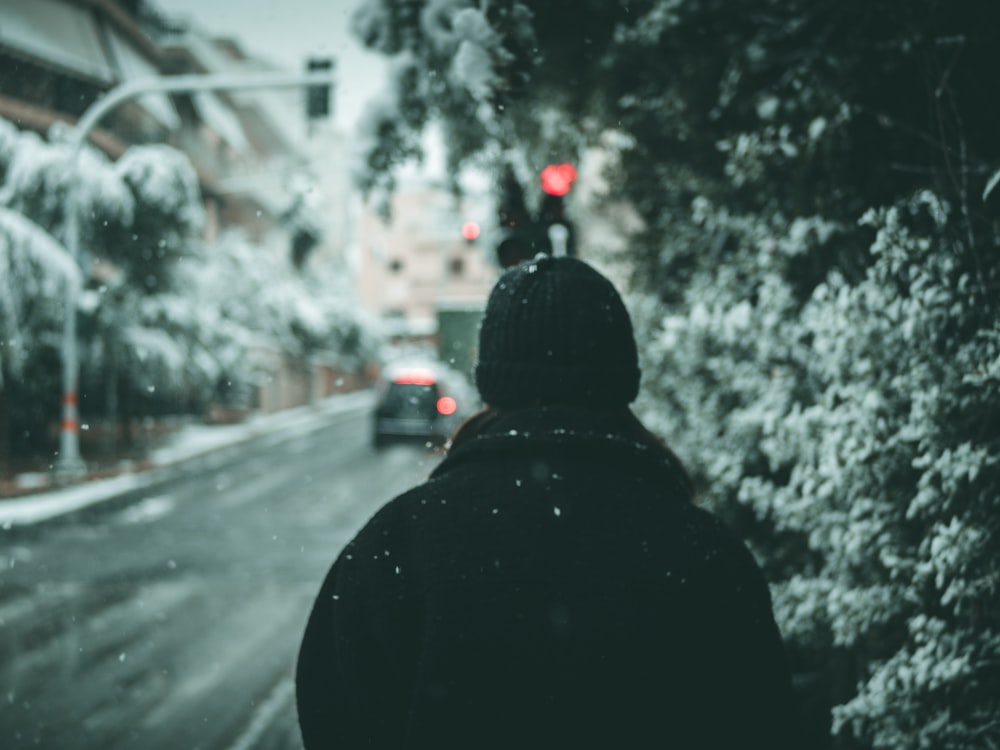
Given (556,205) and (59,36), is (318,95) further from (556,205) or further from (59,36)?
(59,36)

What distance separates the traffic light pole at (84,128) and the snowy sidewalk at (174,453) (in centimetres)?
64

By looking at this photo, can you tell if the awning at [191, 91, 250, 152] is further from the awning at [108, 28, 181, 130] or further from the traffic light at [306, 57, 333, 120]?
the traffic light at [306, 57, 333, 120]

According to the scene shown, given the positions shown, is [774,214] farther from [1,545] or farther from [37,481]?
[37,481]

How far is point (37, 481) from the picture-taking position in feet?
54.4

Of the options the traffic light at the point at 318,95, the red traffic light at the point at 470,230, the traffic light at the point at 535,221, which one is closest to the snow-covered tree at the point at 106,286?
the traffic light at the point at 318,95

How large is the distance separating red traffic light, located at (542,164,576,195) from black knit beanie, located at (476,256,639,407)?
478 cm

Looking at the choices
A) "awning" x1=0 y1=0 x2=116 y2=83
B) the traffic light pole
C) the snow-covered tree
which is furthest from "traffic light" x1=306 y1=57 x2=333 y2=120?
"awning" x1=0 y1=0 x2=116 y2=83

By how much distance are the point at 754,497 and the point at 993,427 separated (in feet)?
4.18

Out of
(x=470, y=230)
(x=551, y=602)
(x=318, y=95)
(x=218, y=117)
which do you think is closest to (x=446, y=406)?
(x=318, y=95)

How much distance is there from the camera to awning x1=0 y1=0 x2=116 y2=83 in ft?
61.7

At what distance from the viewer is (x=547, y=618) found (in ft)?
4.87

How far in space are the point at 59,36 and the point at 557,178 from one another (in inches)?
748

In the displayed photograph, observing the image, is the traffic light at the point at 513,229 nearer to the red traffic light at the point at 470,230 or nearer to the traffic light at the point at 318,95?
the red traffic light at the point at 470,230

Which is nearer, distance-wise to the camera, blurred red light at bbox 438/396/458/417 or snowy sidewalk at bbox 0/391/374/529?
snowy sidewalk at bbox 0/391/374/529
